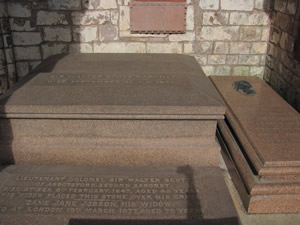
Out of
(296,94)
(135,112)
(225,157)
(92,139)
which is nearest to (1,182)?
(92,139)

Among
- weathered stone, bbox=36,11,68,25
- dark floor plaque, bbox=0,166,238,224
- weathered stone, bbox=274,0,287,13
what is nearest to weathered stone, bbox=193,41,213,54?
weathered stone, bbox=274,0,287,13

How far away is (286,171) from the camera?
7.70 feet

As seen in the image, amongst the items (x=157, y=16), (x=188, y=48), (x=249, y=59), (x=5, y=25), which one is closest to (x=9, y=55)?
(x=5, y=25)

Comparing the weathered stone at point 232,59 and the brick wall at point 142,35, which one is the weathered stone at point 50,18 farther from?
the weathered stone at point 232,59

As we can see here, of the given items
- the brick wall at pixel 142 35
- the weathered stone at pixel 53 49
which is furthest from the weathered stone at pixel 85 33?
the weathered stone at pixel 53 49

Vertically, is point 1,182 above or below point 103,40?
below

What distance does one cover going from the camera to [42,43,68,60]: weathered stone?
426 cm

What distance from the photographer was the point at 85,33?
13.9 ft

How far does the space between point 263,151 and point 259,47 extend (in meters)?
2.48

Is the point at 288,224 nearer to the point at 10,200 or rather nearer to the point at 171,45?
the point at 10,200

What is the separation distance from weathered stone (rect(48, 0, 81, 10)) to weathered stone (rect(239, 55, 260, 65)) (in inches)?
100

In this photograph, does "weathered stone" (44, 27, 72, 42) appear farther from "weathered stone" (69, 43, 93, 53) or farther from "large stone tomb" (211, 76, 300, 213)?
"large stone tomb" (211, 76, 300, 213)

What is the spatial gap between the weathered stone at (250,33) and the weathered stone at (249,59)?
0.26m

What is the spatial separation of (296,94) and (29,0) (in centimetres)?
375
